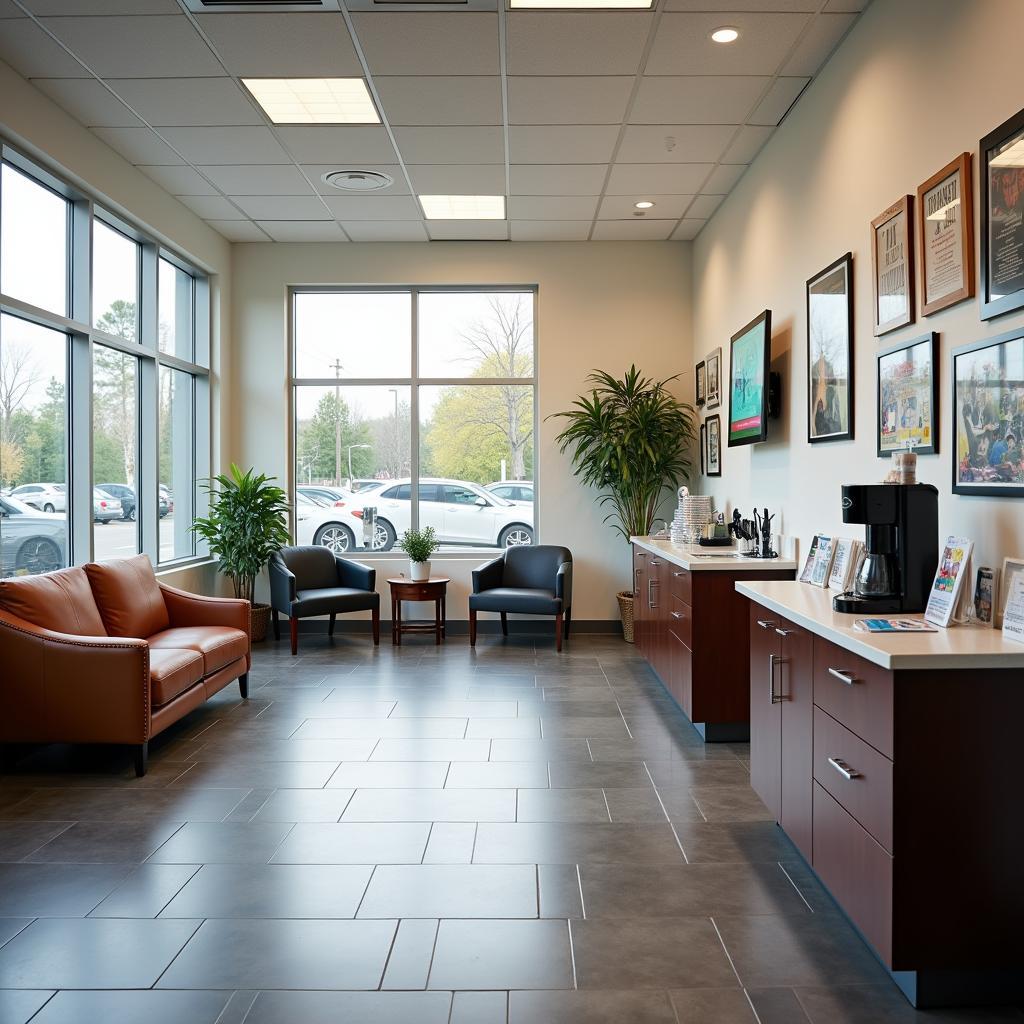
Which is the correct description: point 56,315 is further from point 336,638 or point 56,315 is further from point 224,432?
point 336,638

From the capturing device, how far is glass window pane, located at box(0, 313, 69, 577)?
4742 millimetres

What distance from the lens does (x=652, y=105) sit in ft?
16.1

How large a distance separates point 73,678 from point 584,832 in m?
2.43

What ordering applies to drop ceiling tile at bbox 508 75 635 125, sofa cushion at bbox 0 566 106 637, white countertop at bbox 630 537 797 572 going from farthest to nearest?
drop ceiling tile at bbox 508 75 635 125, white countertop at bbox 630 537 797 572, sofa cushion at bbox 0 566 106 637

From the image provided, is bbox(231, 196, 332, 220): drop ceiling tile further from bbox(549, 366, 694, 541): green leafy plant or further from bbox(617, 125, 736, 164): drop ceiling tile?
bbox(549, 366, 694, 541): green leafy plant

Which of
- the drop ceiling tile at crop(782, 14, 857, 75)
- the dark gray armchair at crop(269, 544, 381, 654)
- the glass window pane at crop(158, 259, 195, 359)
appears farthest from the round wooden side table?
the drop ceiling tile at crop(782, 14, 857, 75)

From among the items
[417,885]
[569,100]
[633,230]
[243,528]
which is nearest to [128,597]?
[243,528]

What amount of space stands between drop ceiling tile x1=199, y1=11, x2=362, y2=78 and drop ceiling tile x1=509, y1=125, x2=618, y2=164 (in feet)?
4.02

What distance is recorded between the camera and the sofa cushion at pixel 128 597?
4836mm

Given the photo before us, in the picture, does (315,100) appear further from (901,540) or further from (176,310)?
(901,540)

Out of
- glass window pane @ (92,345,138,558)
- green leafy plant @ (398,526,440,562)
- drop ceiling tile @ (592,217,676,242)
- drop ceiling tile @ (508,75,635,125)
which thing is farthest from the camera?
green leafy plant @ (398,526,440,562)

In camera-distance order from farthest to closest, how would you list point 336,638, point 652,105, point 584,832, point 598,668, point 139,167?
1. point 336,638
2. point 598,668
3. point 139,167
4. point 652,105
5. point 584,832

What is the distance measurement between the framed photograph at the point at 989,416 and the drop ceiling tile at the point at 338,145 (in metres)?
3.78

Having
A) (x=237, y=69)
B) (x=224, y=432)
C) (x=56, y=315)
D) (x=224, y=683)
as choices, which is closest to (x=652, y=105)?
(x=237, y=69)
